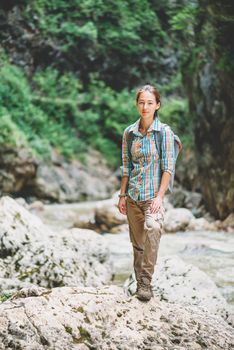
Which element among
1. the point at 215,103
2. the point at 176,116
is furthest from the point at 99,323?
the point at 176,116

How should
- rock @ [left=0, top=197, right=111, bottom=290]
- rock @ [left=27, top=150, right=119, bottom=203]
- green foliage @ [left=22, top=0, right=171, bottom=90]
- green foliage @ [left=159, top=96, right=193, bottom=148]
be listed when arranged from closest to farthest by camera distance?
rock @ [left=0, top=197, right=111, bottom=290], rock @ [left=27, top=150, right=119, bottom=203], green foliage @ [left=159, top=96, right=193, bottom=148], green foliage @ [left=22, top=0, right=171, bottom=90]

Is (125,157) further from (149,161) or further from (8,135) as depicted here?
(8,135)

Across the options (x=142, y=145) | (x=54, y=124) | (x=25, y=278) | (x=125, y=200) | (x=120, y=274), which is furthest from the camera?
(x=54, y=124)

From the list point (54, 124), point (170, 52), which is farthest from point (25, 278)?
point (170, 52)

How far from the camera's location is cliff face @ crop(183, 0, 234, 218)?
8.44 m

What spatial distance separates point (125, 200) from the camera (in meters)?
3.03

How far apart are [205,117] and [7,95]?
8.29 meters

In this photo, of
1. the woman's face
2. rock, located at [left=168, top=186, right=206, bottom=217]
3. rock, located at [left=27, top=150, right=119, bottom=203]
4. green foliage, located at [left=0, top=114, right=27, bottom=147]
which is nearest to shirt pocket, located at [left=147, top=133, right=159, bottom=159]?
the woman's face

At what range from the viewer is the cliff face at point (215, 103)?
8438 millimetres

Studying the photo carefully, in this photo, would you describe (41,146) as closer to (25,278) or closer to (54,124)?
(54,124)

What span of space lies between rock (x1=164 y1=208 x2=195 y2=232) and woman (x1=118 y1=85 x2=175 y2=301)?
598 cm

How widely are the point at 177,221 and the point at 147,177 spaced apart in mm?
6333

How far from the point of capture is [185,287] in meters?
3.85

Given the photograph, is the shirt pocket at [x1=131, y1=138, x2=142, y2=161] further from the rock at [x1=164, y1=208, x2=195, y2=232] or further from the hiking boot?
the rock at [x1=164, y1=208, x2=195, y2=232]
